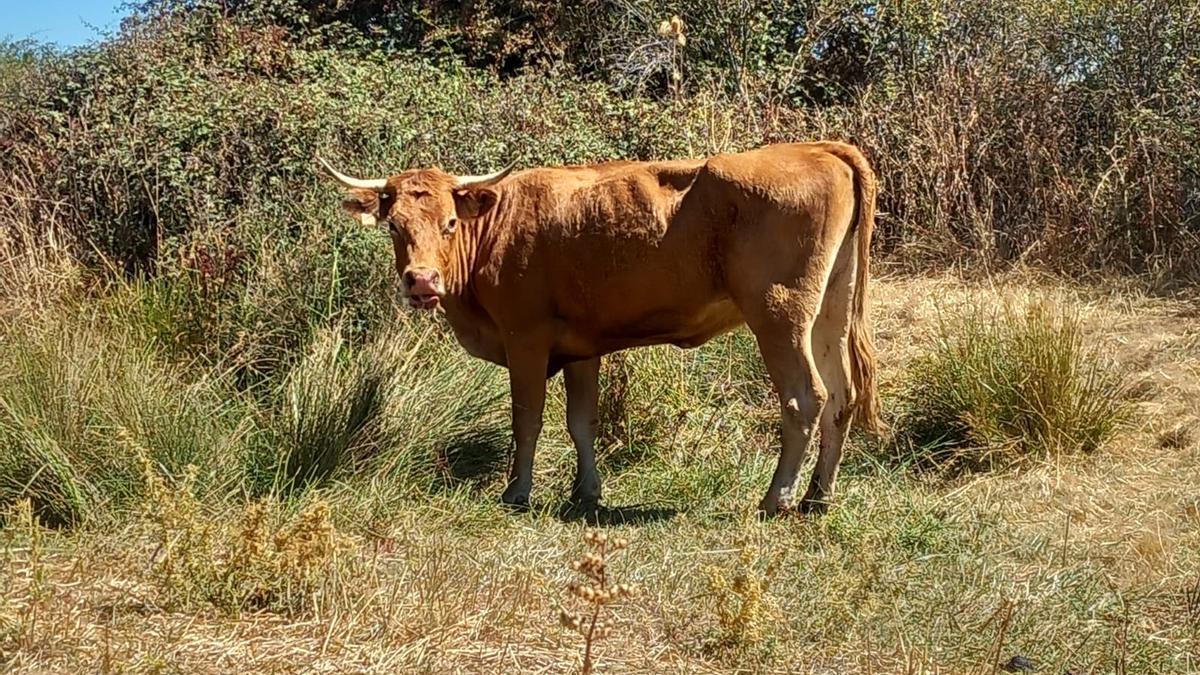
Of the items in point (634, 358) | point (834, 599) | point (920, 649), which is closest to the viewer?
point (920, 649)

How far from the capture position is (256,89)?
35.0ft

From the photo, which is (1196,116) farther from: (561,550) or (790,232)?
(561,550)

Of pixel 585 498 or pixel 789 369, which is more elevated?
pixel 789 369

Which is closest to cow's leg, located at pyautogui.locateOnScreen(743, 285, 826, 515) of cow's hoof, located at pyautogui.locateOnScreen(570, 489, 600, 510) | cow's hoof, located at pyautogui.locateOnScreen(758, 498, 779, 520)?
cow's hoof, located at pyautogui.locateOnScreen(758, 498, 779, 520)

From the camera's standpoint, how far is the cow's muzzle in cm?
707

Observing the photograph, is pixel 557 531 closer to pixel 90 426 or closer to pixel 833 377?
pixel 833 377

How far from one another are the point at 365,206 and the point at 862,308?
9.27 ft

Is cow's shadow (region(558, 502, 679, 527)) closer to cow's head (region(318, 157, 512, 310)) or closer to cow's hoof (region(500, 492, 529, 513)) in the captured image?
cow's hoof (region(500, 492, 529, 513))

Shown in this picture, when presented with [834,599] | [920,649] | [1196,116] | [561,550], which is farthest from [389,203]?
[1196,116]

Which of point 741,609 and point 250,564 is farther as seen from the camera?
point 250,564

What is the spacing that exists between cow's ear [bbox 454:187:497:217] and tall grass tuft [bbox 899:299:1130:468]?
296 centimetres

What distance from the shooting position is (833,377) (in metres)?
7.52

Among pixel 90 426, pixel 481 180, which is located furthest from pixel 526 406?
pixel 90 426

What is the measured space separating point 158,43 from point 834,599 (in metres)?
9.06
